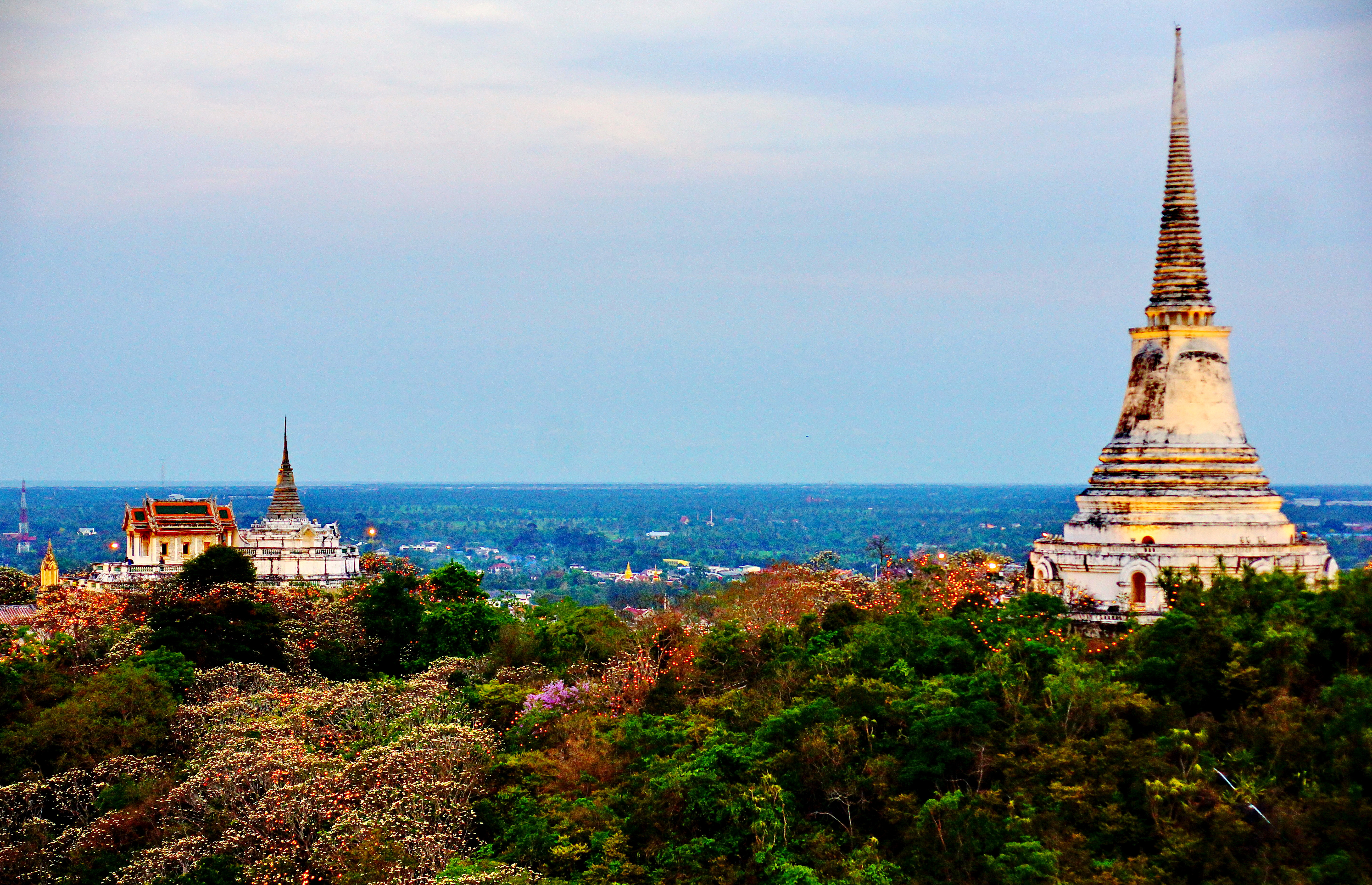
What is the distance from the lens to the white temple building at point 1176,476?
122 ft

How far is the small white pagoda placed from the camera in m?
72.6

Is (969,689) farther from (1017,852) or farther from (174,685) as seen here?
(174,685)

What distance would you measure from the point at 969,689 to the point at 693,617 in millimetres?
15147

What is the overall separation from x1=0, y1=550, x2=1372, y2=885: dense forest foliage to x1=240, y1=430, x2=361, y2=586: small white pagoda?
98.2ft

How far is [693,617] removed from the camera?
45.2 meters

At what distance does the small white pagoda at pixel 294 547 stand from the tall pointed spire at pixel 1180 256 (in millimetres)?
39399

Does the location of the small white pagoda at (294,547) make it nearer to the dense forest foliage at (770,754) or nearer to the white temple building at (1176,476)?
the dense forest foliage at (770,754)

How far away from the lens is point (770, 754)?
31.2 metres

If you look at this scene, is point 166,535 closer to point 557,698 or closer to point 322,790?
point 557,698

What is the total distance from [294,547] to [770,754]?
154ft

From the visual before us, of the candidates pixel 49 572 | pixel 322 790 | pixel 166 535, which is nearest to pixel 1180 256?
pixel 322 790

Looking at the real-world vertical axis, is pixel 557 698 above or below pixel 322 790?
above

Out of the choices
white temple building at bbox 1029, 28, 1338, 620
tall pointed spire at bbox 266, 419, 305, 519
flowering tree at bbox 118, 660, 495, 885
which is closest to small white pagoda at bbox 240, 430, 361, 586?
tall pointed spire at bbox 266, 419, 305, 519

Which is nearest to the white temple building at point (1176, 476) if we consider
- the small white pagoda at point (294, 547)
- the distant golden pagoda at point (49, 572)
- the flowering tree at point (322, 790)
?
the flowering tree at point (322, 790)
